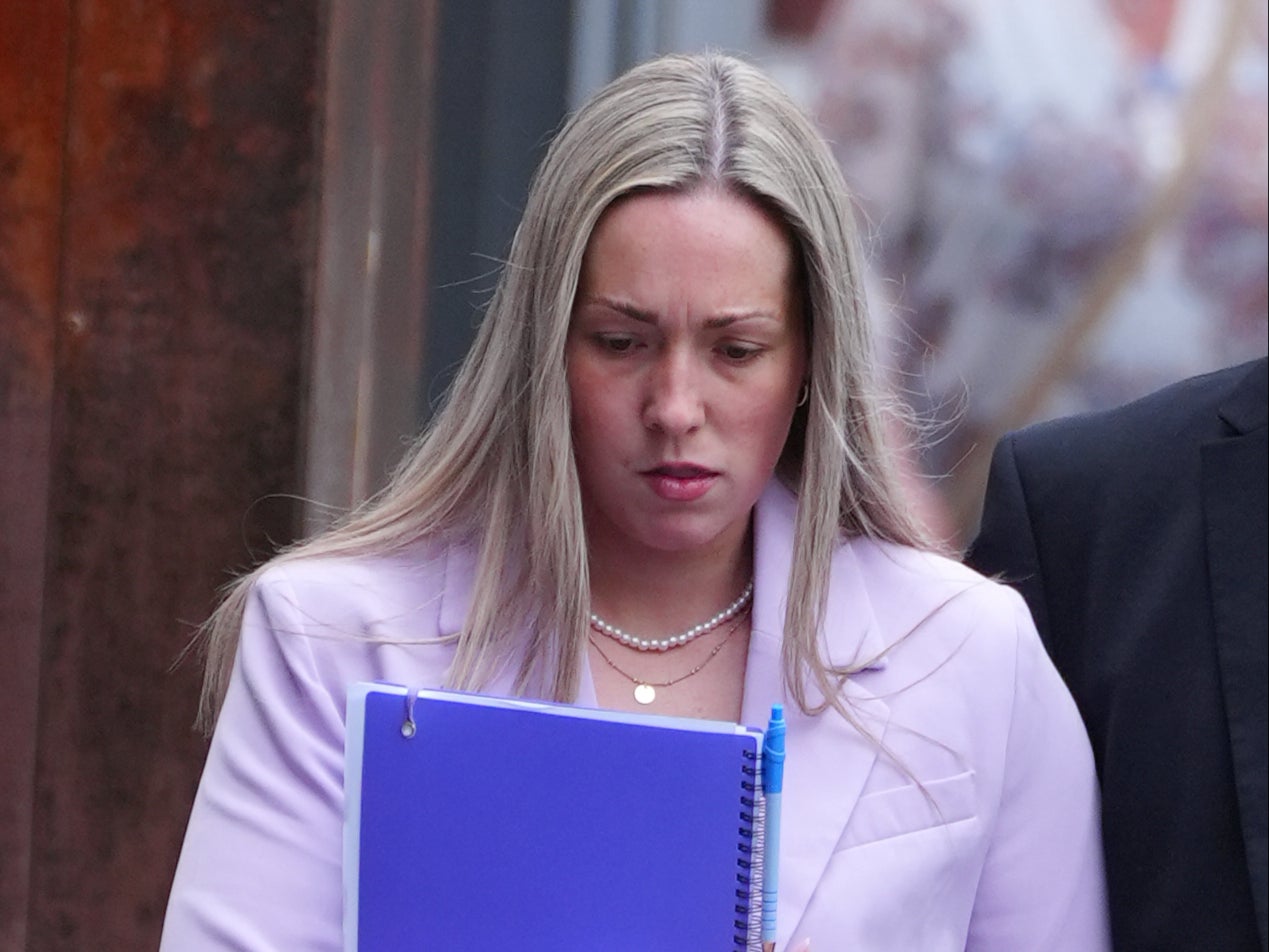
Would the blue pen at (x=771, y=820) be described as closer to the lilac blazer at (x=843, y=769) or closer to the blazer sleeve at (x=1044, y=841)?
the lilac blazer at (x=843, y=769)

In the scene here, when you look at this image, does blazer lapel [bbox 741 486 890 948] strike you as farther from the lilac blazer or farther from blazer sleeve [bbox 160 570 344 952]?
blazer sleeve [bbox 160 570 344 952]

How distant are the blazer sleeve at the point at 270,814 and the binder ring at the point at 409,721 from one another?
0.79 ft

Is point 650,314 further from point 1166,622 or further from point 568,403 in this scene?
point 1166,622

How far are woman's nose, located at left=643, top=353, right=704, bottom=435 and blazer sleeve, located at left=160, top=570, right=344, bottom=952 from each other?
0.48m

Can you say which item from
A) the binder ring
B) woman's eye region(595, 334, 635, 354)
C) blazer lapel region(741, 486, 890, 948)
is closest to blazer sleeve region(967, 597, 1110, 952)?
blazer lapel region(741, 486, 890, 948)

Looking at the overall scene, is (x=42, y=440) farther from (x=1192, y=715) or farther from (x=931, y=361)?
(x=1192, y=715)

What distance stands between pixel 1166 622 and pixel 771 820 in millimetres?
577

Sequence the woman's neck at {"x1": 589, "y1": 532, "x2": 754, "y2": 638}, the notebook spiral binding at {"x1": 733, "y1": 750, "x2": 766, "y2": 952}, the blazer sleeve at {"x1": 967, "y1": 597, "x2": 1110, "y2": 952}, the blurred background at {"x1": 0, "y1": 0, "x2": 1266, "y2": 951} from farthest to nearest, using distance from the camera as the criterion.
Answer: the blurred background at {"x1": 0, "y1": 0, "x2": 1266, "y2": 951} → the woman's neck at {"x1": 589, "y1": 532, "x2": 754, "y2": 638} → the blazer sleeve at {"x1": 967, "y1": 597, "x2": 1110, "y2": 952} → the notebook spiral binding at {"x1": 733, "y1": 750, "x2": 766, "y2": 952}

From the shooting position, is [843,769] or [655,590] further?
[655,590]

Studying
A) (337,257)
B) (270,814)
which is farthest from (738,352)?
(337,257)

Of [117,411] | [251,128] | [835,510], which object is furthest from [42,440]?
[835,510]

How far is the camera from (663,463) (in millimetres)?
2648

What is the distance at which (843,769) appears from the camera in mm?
2723

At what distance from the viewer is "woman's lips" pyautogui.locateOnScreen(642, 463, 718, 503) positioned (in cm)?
266
